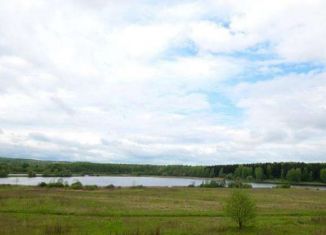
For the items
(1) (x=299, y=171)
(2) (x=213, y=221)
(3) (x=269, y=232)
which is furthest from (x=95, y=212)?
(1) (x=299, y=171)

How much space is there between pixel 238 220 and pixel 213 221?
166 inches

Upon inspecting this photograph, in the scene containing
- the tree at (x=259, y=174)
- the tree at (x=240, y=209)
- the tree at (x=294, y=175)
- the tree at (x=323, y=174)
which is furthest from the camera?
the tree at (x=259, y=174)

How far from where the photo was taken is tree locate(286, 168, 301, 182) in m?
169

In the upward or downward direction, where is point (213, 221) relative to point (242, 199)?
downward

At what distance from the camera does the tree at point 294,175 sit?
169375 millimetres

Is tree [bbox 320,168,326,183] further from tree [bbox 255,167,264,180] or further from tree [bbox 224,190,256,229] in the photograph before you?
tree [bbox 224,190,256,229]

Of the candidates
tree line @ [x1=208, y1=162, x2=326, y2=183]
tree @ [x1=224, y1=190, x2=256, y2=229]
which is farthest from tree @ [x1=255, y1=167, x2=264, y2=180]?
tree @ [x1=224, y1=190, x2=256, y2=229]

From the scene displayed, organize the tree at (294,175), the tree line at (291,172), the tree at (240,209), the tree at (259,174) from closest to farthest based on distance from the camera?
the tree at (240,209), the tree at (294,175), the tree line at (291,172), the tree at (259,174)

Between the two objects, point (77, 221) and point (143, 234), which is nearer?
point (143, 234)

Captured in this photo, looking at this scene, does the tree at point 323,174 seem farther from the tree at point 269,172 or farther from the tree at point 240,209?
the tree at point 240,209

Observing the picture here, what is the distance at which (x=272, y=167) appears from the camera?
194m

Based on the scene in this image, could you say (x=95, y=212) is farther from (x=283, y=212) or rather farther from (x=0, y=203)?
(x=283, y=212)

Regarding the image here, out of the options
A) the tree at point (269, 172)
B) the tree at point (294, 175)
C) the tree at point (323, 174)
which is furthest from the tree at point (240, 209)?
the tree at point (269, 172)

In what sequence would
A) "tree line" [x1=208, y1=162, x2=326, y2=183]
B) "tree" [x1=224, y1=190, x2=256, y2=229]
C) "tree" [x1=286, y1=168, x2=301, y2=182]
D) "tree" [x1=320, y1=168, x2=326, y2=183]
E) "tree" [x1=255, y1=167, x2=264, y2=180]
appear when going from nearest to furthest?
"tree" [x1=224, y1=190, x2=256, y2=229] < "tree" [x1=320, y1=168, x2=326, y2=183] < "tree" [x1=286, y1=168, x2=301, y2=182] < "tree line" [x1=208, y1=162, x2=326, y2=183] < "tree" [x1=255, y1=167, x2=264, y2=180]
